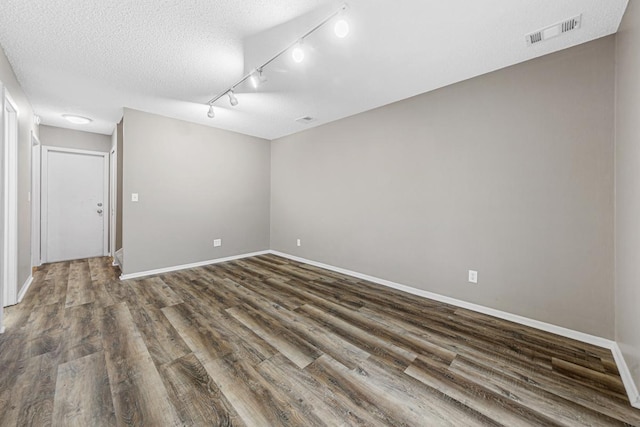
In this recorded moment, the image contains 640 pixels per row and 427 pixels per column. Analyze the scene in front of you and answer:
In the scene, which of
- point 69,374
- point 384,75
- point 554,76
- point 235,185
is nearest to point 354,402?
point 69,374

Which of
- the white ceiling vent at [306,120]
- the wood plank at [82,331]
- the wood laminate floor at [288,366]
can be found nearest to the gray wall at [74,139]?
the wood laminate floor at [288,366]

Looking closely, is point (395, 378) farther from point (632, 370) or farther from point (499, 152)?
point (499, 152)

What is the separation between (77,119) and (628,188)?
6.62m

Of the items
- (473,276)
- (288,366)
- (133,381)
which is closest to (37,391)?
(133,381)

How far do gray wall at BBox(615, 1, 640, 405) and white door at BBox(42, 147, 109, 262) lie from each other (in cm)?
717

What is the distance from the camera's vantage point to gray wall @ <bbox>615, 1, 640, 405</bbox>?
59.9 inches

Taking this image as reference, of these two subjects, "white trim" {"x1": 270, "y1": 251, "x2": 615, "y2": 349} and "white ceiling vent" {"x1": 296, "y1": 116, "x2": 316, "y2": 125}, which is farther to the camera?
"white ceiling vent" {"x1": 296, "y1": 116, "x2": 316, "y2": 125}

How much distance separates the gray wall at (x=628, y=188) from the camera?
4.99ft

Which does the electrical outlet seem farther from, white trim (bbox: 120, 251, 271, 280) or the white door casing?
the white door casing

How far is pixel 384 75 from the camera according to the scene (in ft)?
8.61

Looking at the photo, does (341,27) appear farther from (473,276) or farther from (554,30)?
(473,276)

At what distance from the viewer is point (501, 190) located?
8.12 ft

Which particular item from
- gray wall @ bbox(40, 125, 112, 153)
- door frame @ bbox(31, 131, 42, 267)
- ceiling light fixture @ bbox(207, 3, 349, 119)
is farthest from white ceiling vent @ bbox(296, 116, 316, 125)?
door frame @ bbox(31, 131, 42, 267)

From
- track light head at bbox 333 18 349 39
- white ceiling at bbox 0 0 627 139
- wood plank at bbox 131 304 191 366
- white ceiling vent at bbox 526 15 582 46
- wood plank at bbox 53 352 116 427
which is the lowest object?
wood plank at bbox 53 352 116 427
